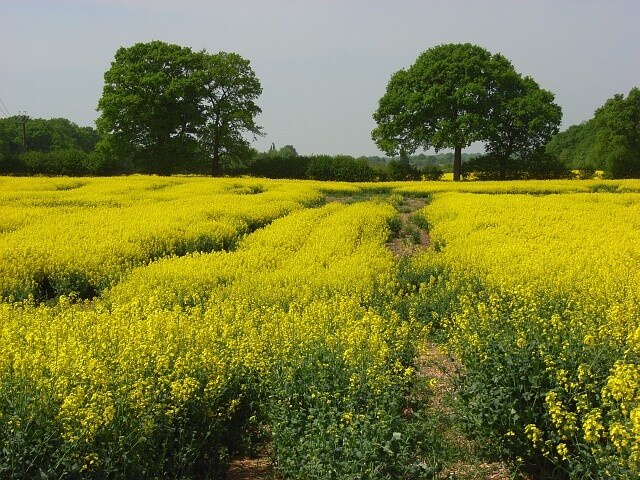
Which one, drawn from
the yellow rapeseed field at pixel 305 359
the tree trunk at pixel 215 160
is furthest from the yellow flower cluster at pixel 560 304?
the tree trunk at pixel 215 160

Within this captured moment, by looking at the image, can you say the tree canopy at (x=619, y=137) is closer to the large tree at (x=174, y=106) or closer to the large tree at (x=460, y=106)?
the large tree at (x=460, y=106)

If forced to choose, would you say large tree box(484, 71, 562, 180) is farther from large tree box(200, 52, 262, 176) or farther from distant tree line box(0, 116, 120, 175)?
distant tree line box(0, 116, 120, 175)

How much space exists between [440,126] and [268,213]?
27.8m

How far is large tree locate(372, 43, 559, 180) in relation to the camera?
42.5 meters

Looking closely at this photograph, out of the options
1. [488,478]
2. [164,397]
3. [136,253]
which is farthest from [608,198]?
[164,397]

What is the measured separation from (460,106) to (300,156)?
14.6 meters

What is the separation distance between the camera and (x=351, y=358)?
512 centimetres

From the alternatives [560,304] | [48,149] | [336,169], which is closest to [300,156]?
[336,169]

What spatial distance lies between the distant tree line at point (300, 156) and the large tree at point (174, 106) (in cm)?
9

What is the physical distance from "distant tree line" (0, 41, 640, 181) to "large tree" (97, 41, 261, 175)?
0.29 feet

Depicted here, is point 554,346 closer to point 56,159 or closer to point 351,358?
point 351,358

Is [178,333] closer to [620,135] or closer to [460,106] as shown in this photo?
[460,106]

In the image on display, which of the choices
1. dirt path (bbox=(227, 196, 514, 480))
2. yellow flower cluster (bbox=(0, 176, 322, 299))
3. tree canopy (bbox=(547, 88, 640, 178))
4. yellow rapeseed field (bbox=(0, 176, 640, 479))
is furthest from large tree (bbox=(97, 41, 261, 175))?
dirt path (bbox=(227, 196, 514, 480))

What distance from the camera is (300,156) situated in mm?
49250
